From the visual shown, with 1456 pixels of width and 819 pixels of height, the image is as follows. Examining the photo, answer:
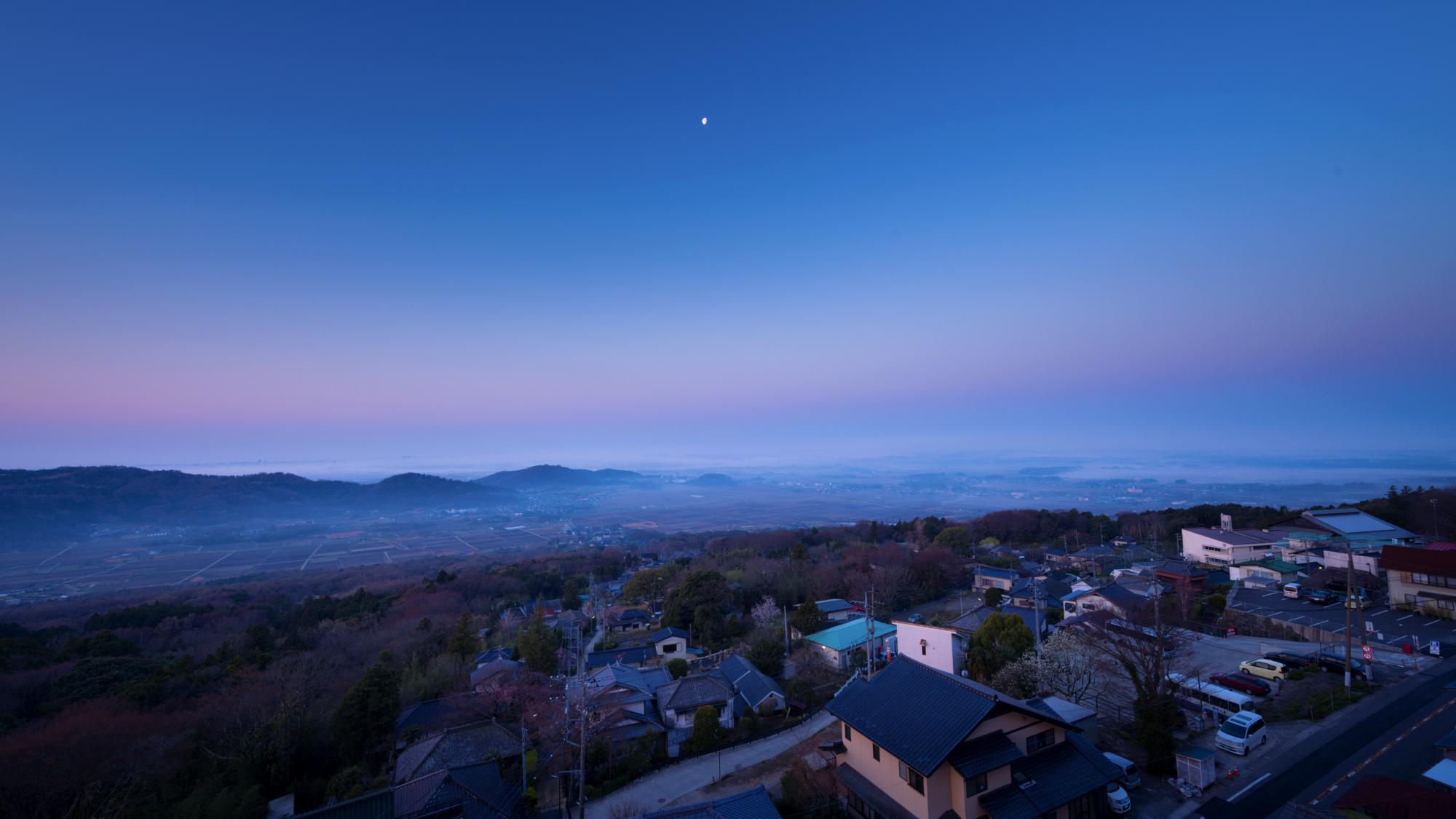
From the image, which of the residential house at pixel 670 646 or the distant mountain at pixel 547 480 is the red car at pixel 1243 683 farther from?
the distant mountain at pixel 547 480

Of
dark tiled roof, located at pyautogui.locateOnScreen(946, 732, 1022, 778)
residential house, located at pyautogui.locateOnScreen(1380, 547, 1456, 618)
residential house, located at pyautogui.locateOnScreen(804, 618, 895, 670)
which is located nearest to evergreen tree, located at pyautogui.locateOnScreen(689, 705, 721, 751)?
residential house, located at pyautogui.locateOnScreen(804, 618, 895, 670)

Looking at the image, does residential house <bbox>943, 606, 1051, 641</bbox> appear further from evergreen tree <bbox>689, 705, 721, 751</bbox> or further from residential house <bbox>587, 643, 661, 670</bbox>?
residential house <bbox>587, 643, 661, 670</bbox>

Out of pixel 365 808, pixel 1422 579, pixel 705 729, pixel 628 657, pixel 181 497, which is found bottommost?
Result: pixel 628 657

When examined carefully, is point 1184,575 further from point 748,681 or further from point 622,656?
point 622,656

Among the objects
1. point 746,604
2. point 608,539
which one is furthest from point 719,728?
point 608,539

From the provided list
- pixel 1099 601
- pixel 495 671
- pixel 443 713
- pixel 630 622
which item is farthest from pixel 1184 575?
pixel 443 713

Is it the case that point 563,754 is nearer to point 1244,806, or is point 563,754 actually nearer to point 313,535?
point 1244,806
